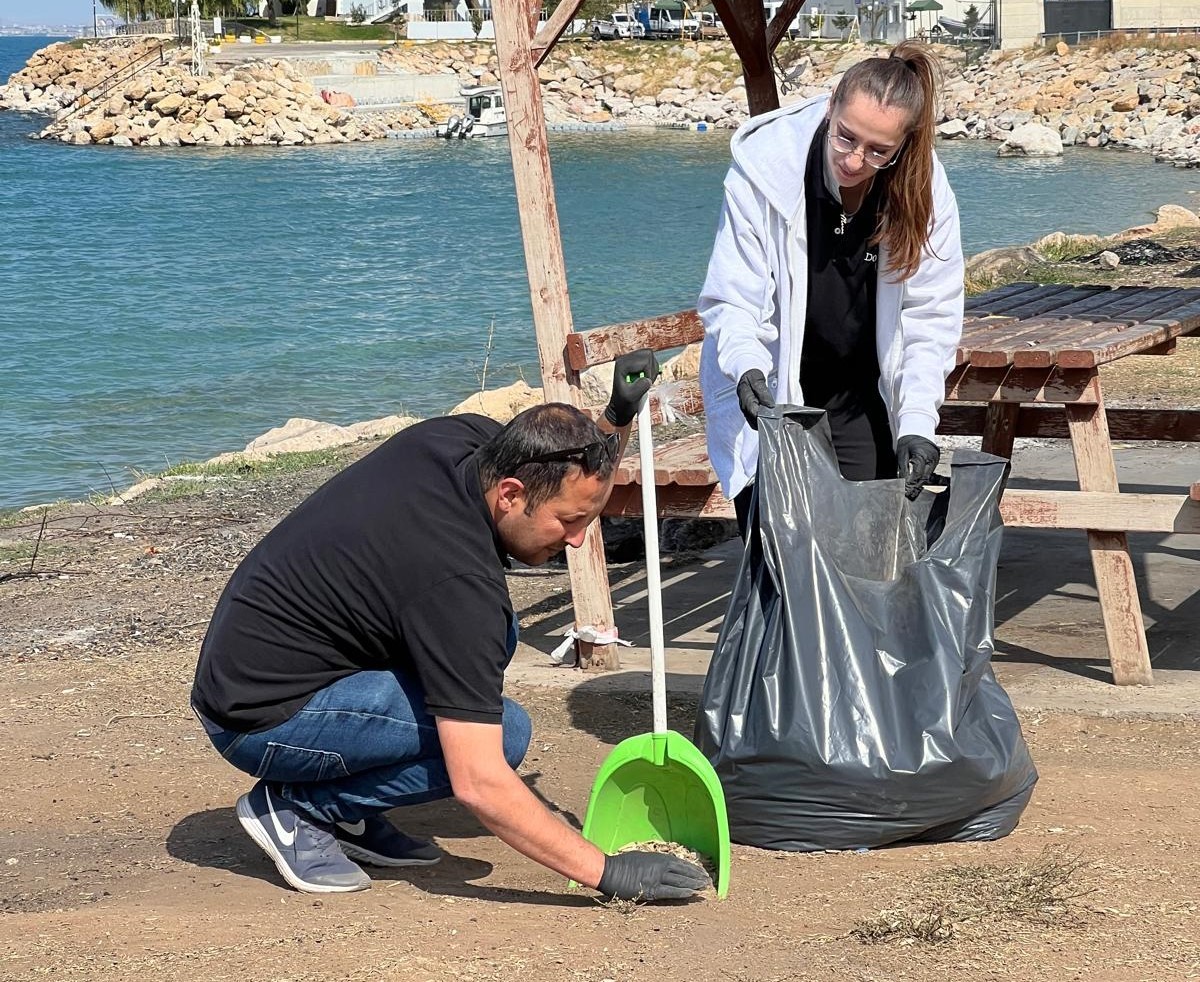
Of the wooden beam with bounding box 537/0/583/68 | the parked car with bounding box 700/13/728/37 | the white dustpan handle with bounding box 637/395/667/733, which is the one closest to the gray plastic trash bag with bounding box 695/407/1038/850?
the white dustpan handle with bounding box 637/395/667/733

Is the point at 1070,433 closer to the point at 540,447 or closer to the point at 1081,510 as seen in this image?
the point at 1081,510

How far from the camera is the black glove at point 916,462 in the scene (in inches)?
129

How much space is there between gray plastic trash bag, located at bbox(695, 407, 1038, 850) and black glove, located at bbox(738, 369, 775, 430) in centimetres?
3

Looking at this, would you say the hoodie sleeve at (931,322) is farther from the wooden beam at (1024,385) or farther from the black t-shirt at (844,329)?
the wooden beam at (1024,385)

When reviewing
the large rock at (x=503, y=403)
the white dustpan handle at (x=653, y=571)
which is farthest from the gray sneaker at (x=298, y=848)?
the large rock at (x=503, y=403)

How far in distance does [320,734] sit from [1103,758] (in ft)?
6.80

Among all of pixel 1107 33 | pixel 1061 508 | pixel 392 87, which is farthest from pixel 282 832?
pixel 392 87

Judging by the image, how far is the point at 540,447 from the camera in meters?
2.53

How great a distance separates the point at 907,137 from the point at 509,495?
1243 mm

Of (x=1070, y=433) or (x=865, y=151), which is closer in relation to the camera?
(x=865, y=151)

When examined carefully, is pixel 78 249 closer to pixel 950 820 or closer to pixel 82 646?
pixel 82 646

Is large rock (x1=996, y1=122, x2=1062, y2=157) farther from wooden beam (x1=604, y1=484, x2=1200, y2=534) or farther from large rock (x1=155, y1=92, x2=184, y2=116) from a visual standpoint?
wooden beam (x1=604, y1=484, x2=1200, y2=534)

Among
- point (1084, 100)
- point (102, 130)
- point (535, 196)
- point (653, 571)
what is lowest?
point (653, 571)

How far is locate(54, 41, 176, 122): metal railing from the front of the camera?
59.1 m
